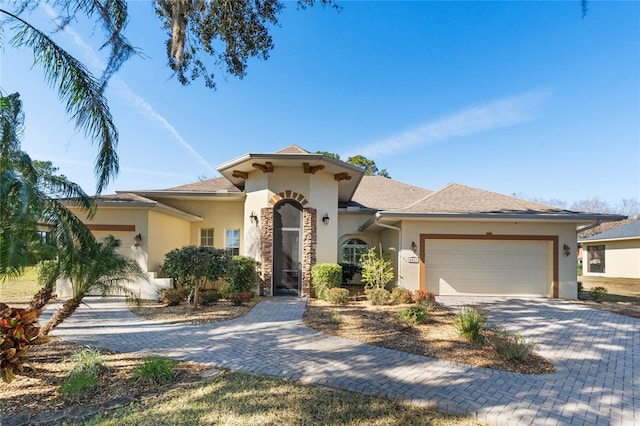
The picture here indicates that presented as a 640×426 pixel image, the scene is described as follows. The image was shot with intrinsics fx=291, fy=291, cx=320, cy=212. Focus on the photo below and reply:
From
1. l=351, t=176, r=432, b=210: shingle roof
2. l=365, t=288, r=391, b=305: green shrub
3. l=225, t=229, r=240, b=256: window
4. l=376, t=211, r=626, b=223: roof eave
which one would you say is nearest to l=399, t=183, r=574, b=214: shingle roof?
l=376, t=211, r=626, b=223: roof eave

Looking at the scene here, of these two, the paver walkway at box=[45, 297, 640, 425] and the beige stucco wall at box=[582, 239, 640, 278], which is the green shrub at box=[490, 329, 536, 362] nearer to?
the paver walkway at box=[45, 297, 640, 425]

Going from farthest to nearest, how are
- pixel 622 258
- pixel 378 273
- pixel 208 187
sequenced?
1. pixel 622 258
2. pixel 208 187
3. pixel 378 273

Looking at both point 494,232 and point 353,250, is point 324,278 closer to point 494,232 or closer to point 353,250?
point 353,250

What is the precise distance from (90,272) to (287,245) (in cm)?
787

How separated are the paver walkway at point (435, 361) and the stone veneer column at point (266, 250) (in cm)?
292

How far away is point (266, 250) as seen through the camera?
11727 millimetres

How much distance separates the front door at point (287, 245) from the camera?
12172 mm

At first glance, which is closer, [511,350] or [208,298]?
[511,350]

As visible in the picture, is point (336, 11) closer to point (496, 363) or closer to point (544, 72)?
point (544, 72)

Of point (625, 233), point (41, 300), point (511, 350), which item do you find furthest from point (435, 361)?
point (625, 233)

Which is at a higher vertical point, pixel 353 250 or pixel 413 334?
pixel 353 250

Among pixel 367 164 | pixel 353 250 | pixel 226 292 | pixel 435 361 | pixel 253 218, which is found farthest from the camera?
pixel 367 164

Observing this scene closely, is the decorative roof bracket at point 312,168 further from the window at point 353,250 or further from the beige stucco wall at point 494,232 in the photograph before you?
the window at point 353,250

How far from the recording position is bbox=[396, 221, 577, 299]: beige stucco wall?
1160 centimetres
